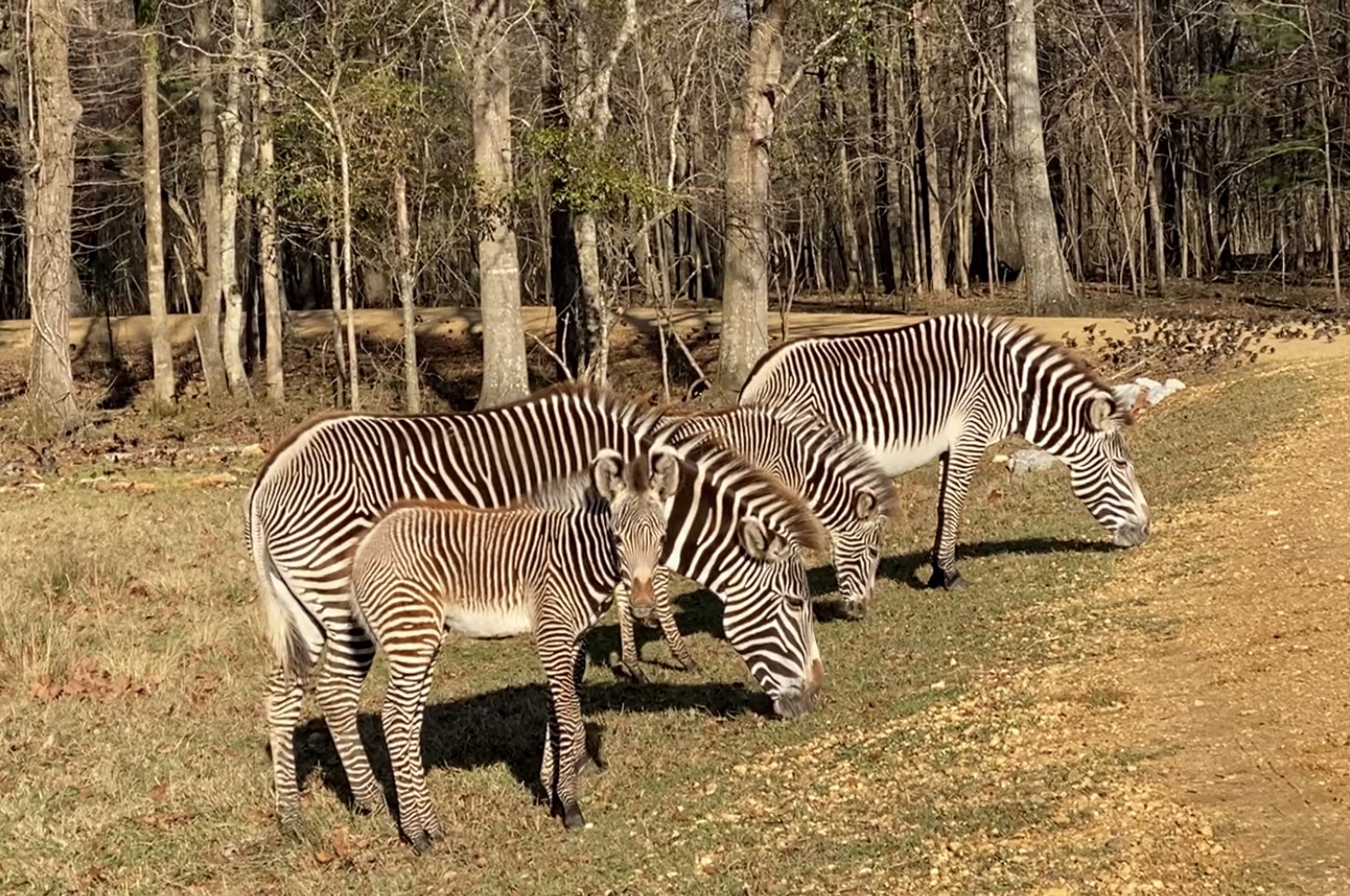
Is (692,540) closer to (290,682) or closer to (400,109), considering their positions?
(290,682)

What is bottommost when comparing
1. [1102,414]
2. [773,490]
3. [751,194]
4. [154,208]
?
[773,490]

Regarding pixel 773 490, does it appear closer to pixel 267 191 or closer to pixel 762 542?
pixel 762 542

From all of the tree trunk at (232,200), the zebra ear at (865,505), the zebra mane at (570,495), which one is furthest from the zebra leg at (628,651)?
the tree trunk at (232,200)

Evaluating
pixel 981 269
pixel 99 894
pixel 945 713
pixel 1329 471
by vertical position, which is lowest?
pixel 99 894

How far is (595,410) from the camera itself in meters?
9.13

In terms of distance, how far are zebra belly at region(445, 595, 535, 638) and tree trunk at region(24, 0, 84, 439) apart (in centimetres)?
2040

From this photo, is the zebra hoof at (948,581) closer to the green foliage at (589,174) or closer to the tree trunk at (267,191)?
the green foliage at (589,174)

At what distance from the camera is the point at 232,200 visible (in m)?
27.7

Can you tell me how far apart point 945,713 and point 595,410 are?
2.95 meters

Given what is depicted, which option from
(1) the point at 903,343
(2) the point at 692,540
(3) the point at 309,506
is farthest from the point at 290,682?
(1) the point at 903,343

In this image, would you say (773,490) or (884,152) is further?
(884,152)

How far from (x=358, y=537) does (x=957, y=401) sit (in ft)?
19.4

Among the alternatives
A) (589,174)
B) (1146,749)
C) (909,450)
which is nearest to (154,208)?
(589,174)

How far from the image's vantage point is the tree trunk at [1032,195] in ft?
95.5
